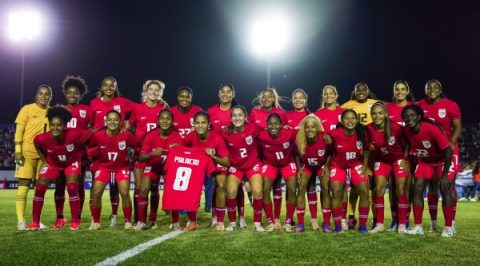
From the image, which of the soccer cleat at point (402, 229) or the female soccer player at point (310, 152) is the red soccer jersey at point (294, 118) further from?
the soccer cleat at point (402, 229)

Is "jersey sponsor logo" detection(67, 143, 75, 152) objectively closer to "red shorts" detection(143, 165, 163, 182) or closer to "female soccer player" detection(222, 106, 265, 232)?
"red shorts" detection(143, 165, 163, 182)

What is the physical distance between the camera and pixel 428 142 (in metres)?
5.93

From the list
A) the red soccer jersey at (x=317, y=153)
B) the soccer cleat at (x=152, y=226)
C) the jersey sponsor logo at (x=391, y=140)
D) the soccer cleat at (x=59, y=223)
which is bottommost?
the soccer cleat at (x=152, y=226)

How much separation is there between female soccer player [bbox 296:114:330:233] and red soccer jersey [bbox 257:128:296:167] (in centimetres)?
16

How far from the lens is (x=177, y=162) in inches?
249

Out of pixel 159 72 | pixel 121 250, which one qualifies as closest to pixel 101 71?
pixel 159 72

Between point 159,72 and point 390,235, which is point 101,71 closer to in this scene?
point 159,72

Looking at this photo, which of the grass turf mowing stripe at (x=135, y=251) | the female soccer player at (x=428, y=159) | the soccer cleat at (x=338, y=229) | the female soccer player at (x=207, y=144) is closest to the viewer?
the grass turf mowing stripe at (x=135, y=251)

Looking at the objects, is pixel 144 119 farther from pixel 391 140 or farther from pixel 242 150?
pixel 391 140

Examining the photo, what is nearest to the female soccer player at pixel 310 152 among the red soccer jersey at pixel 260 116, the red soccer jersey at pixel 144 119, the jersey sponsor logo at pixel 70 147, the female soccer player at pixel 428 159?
the red soccer jersey at pixel 260 116

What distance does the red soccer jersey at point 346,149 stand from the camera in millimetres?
6262

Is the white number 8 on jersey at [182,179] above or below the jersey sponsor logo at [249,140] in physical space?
below

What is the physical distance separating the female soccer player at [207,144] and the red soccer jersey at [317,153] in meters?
1.15

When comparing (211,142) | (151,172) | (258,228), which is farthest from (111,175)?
(258,228)
